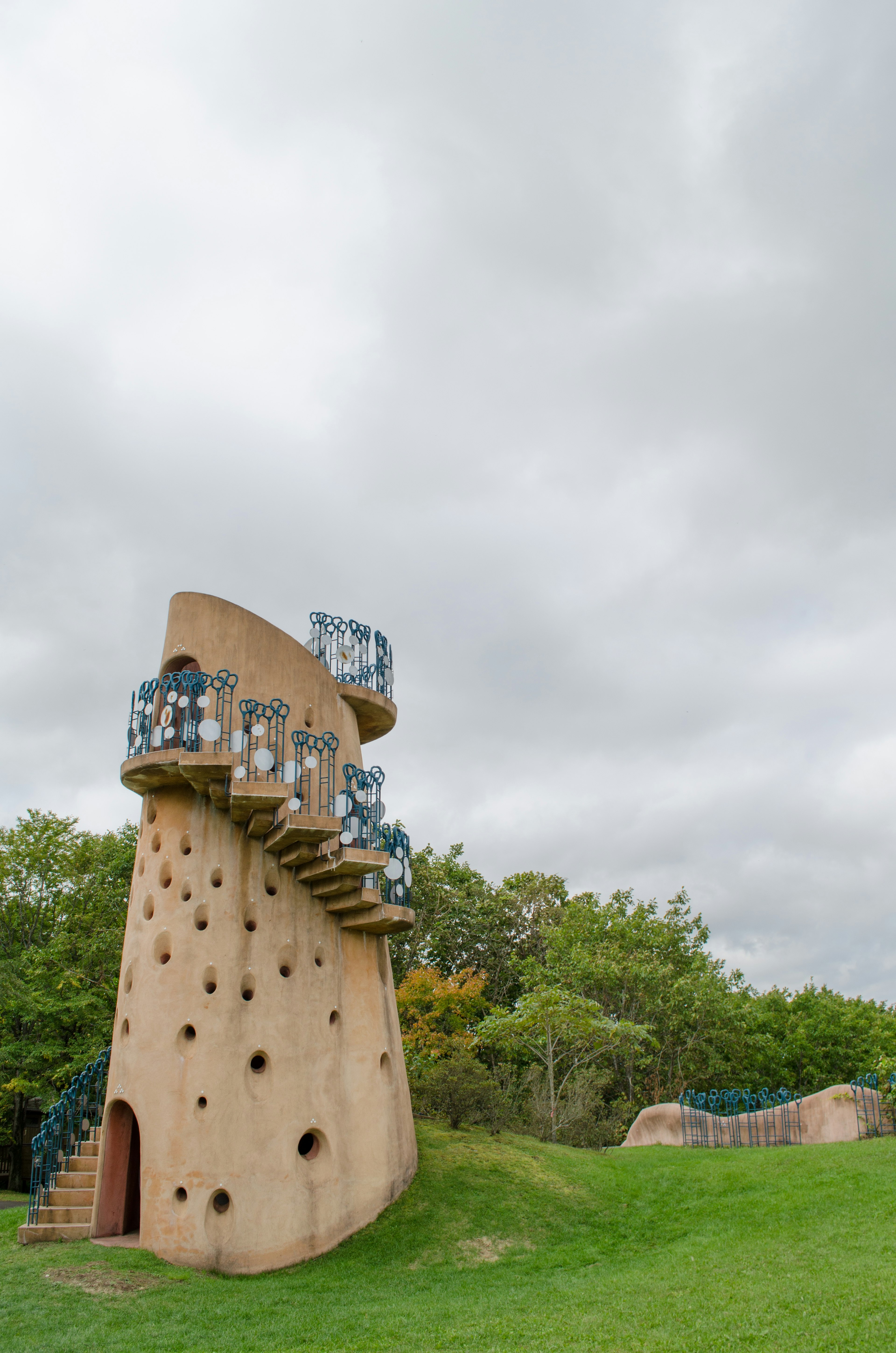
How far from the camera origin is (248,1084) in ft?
49.8

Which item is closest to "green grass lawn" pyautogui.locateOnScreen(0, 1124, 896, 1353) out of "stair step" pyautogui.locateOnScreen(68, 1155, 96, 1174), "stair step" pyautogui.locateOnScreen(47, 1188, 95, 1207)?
"stair step" pyautogui.locateOnScreen(47, 1188, 95, 1207)

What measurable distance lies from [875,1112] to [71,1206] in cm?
1786

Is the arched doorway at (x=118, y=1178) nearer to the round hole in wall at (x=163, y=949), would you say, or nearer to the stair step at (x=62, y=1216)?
the stair step at (x=62, y=1216)

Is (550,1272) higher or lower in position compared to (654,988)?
lower

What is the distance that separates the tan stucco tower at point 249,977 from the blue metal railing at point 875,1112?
36.6ft

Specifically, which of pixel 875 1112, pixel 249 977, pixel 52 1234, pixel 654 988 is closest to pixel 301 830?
pixel 249 977

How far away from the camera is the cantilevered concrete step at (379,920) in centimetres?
1748

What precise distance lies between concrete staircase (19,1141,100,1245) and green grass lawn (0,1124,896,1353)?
A: 46 centimetres

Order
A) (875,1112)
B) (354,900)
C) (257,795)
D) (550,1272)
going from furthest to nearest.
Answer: (875,1112)
(354,900)
(257,795)
(550,1272)

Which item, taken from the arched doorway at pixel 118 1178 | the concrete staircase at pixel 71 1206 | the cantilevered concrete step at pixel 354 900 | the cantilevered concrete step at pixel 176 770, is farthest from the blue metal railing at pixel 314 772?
the concrete staircase at pixel 71 1206

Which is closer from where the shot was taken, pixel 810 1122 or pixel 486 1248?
pixel 486 1248

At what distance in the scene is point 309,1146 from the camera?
16.0 meters

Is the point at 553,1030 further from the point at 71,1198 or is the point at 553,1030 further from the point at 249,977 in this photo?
the point at 71,1198

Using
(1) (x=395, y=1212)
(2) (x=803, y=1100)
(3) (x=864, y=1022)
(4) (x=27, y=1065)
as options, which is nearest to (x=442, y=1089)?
(1) (x=395, y=1212)
